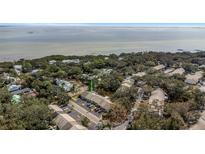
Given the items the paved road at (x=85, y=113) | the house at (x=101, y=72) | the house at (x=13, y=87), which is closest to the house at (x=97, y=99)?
the paved road at (x=85, y=113)

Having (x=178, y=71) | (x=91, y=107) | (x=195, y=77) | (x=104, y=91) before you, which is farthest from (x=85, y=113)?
(x=195, y=77)

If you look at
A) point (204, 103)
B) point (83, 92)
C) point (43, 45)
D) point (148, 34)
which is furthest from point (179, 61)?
point (43, 45)

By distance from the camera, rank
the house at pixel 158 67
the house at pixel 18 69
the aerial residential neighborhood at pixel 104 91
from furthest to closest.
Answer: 1. the house at pixel 18 69
2. the house at pixel 158 67
3. the aerial residential neighborhood at pixel 104 91

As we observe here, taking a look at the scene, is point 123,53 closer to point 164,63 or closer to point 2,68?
point 164,63

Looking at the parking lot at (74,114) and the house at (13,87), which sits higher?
the house at (13,87)

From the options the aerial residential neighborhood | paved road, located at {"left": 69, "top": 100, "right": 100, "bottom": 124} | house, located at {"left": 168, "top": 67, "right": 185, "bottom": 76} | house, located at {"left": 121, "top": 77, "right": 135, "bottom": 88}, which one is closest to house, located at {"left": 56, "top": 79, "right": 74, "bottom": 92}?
the aerial residential neighborhood

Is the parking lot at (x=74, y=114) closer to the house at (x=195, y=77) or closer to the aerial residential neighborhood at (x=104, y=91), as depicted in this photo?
the aerial residential neighborhood at (x=104, y=91)
